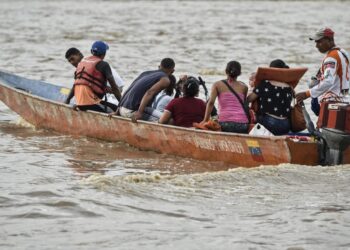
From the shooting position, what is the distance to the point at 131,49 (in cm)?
2356

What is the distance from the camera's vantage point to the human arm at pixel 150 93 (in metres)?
10.2

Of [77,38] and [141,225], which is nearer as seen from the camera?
[141,225]

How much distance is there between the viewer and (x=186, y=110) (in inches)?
389

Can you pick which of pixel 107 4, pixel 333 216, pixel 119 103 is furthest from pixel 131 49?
pixel 107 4

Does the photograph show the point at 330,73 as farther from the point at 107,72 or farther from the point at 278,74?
the point at 107,72

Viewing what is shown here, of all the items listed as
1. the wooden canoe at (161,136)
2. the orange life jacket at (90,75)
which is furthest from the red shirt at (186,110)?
the orange life jacket at (90,75)

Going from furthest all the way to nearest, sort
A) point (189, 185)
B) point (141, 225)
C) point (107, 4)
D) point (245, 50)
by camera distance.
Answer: point (107, 4)
point (245, 50)
point (189, 185)
point (141, 225)

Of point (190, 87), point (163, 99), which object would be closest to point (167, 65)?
point (163, 99)

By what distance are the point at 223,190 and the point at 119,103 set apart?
2789mm

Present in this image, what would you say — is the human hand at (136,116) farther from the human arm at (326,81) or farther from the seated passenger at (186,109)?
the human arm at (326,81)

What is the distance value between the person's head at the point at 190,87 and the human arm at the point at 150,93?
0.42m

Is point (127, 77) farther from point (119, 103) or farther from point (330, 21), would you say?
point (330, 21)

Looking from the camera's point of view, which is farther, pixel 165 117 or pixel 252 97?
pixel 165 117

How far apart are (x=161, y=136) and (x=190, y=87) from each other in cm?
71
